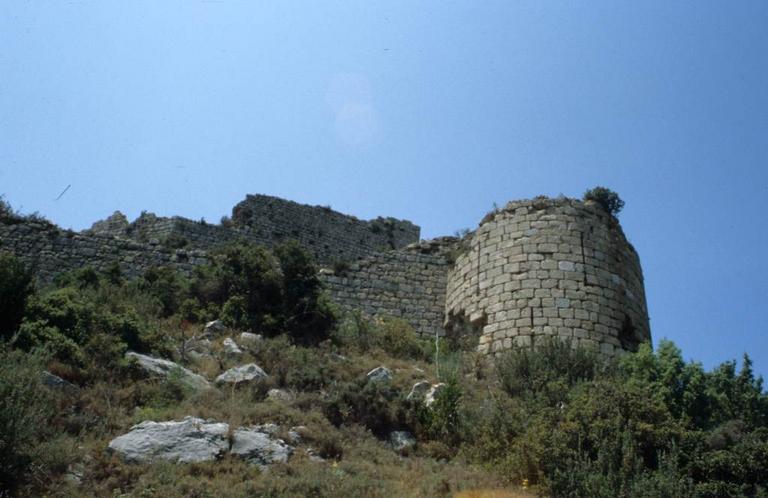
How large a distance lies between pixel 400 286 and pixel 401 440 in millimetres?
6649

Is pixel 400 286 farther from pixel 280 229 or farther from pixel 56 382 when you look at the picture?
pixel 56 382

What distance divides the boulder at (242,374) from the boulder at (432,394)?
219cm

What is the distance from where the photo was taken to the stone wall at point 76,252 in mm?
16203

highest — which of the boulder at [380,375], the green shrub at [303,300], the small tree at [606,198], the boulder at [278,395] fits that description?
the small tree at [606,198]

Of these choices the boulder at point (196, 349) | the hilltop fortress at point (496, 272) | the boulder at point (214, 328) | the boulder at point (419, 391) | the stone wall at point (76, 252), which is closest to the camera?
the boulder at point (419, 391)

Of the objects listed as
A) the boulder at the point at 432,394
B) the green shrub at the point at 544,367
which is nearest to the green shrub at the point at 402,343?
the green shrub at the point at 544,367

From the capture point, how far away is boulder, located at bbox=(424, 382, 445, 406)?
1166 cm

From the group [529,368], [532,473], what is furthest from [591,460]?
[529,368]

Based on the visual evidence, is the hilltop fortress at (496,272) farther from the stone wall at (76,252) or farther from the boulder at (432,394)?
the boulder at (432,394)

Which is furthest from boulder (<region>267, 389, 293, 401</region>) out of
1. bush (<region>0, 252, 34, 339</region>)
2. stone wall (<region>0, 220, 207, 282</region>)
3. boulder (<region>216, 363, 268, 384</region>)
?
stone wall (<region>0, 220, 207, 282</region>)

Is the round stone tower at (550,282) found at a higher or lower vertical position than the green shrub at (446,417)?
higher

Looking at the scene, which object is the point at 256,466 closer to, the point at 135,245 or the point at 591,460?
the point at 591,460

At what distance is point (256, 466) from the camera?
8969 millimetres

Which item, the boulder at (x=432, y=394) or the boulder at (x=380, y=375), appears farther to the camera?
the boulder at (x=380, y=375)
